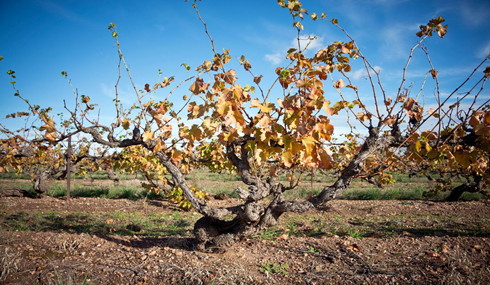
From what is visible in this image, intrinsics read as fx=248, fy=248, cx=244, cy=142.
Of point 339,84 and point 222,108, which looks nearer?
point 222,108

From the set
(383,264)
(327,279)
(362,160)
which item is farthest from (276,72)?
(383,264)

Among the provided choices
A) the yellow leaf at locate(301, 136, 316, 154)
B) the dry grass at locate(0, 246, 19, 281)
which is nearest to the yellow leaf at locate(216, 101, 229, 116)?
the yellow leaf at locate(301, 136, 316, 154)

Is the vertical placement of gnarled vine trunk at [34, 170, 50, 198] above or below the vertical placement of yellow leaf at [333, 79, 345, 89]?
below

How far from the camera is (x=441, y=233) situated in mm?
4961

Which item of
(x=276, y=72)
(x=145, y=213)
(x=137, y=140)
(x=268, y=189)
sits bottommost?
(x=145, y=213)

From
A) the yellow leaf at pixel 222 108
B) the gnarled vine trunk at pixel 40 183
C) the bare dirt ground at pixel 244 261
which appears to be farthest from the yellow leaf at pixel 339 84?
the gnarled vine trunk at pixel 40 183

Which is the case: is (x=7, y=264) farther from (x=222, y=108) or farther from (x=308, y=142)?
(x=308, y=142)

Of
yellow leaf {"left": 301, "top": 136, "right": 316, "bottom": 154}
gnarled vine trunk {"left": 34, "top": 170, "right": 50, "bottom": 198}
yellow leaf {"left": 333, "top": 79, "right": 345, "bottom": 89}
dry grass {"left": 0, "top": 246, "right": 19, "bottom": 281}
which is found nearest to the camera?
yellow leaf {"left": 301, "top": 136, "right": 316, "bottom": 154}

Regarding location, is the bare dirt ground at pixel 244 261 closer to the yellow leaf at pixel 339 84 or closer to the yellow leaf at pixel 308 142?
the yellow leaf at pixel 308 142

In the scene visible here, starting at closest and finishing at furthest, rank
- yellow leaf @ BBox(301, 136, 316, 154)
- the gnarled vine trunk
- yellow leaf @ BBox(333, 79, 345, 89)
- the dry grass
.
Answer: yellow leaf @ BBox(301, 136, 316, 154) → the dry grass → yellow leaf @ BBox(333, 79, 345, 89) → the gnarled vine trunk

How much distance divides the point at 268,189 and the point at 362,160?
44.0 inches

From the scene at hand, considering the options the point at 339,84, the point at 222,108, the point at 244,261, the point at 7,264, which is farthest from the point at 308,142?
the point at 7,264

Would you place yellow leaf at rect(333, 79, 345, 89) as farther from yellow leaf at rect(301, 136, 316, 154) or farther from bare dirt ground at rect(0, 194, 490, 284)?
bare dirt ground at rect(0, 194, 490, 284)

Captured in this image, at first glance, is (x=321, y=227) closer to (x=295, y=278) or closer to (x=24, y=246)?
(x=295, y=278)
